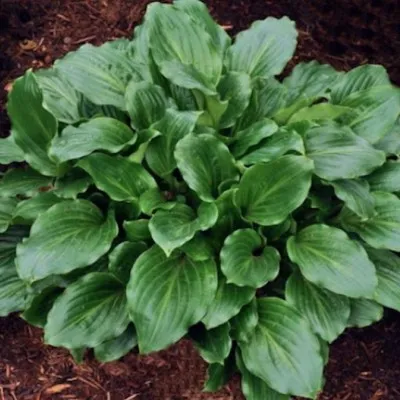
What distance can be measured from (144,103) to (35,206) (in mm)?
459

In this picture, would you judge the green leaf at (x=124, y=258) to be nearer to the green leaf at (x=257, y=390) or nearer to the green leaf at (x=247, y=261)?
the green leaf at (x=247, y=261)

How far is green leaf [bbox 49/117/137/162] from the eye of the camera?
2.17 metres

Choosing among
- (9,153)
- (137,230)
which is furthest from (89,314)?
(9,153)

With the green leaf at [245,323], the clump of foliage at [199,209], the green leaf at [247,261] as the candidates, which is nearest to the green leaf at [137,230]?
the clump of foliage at [199,209]

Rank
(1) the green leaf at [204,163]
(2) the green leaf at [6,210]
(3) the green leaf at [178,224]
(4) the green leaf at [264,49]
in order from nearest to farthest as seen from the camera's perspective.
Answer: (3) the green leaf at [178,224]
(1) the green leaf at [204,163]
(2) the green leaf at [6,210]
(4) the green leaf at [264,49]

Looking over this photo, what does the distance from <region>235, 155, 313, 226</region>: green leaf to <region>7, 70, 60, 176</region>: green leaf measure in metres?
0.58

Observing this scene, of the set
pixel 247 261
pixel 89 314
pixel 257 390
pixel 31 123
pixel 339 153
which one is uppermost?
pixel 339 153

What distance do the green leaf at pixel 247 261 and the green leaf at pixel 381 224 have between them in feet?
0.91

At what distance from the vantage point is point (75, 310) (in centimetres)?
221

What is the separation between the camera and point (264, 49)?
2.57 metres

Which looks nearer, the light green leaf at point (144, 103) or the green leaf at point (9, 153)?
the light green leaf at point (144, 103)

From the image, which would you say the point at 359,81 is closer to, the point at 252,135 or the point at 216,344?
the point at 252,135

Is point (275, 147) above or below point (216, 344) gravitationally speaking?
above

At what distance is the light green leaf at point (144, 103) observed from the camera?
2.33m
